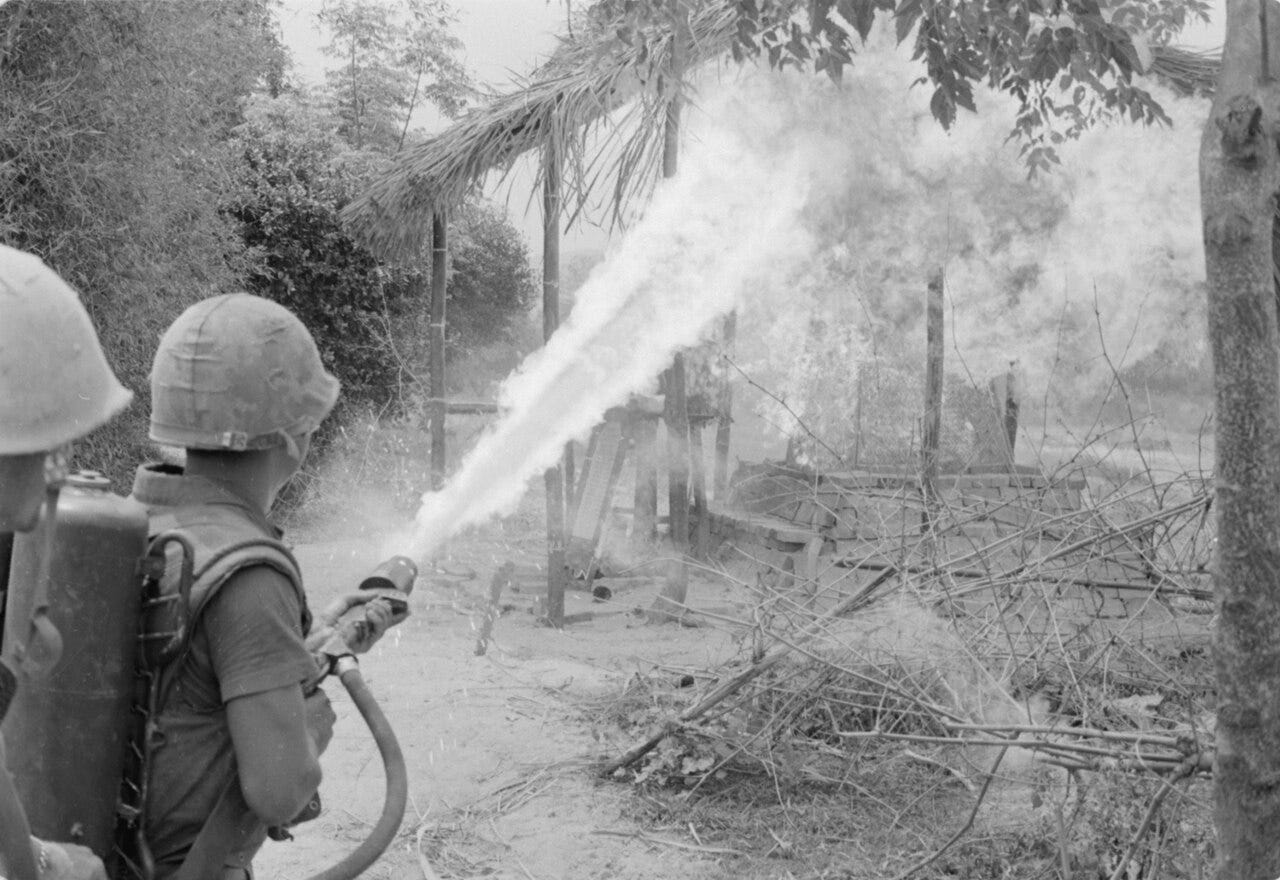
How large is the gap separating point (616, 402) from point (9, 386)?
7.63m

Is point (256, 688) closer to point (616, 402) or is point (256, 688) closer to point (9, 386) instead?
point (9, 386)

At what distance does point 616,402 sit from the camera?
30.2ft

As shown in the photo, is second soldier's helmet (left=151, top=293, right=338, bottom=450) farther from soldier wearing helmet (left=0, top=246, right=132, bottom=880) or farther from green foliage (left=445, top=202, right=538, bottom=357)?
green foliage (left=445, top=202, right=538, bottom=357)

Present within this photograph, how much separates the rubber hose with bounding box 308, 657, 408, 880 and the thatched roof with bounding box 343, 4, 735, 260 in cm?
550

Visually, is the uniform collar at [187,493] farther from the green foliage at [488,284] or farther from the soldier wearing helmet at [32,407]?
the green foliage at [488,284]

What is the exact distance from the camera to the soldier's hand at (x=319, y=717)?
2.20 m

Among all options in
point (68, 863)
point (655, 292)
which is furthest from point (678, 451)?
point (68, 863)

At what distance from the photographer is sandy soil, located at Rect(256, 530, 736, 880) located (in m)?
4.60

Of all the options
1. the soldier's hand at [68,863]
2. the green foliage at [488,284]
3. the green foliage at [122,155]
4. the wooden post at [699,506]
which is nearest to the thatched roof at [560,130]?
the green foliage at [122,155]

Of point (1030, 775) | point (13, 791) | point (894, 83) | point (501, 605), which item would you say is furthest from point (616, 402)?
point (13, 791)

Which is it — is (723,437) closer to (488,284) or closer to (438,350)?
(438,350)

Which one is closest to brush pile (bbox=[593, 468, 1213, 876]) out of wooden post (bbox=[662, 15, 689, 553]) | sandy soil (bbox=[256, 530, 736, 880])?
sandy soil (bbox=[256, 530, 736, 880])

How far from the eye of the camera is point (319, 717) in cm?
223

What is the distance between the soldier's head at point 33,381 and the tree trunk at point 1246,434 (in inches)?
75.8
